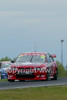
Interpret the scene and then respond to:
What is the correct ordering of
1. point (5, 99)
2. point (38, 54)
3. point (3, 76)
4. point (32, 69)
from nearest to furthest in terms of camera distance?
1. point (5, 99)
2. point (32, 69)
3. point (38, 54)
4. point (3, 76)

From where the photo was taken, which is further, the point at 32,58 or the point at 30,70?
the point at 32,58

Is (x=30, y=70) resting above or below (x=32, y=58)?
below

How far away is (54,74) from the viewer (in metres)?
27.3

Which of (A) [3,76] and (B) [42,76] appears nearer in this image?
(B) [42,76]

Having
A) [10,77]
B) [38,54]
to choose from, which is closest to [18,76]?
[10,77]

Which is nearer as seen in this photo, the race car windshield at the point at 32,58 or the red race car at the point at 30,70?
the red race car at the point at 30,70

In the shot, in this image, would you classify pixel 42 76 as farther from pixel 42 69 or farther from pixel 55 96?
pixel 55 96

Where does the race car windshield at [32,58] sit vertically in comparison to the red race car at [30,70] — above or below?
above

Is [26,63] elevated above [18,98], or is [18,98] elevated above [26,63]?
[26,63]

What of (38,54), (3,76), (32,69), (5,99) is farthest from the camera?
(3,76)

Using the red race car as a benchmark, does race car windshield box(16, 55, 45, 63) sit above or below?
above

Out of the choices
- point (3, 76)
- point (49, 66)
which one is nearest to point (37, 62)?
point (49, 66)

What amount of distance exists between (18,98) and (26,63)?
11292mm

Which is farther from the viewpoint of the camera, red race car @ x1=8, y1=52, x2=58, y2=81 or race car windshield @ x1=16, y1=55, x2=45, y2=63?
race car windshield @ x1=16, y1=55, x2=45, y2=63
